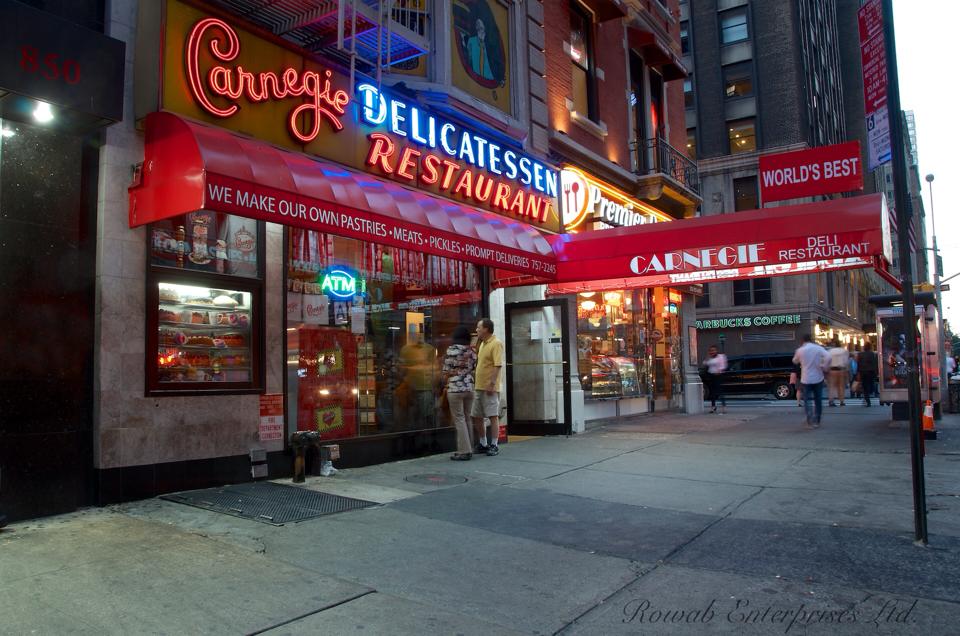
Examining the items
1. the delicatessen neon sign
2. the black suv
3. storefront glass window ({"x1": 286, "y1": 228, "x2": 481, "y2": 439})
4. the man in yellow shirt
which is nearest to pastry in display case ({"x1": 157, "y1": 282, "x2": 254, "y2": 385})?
storefront glass window ({"x1": 286, "y1": 228, "x2": 481, "y2": 439})

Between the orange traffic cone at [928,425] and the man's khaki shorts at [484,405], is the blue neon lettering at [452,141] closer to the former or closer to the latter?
the man's khaki shorts at [484,405]

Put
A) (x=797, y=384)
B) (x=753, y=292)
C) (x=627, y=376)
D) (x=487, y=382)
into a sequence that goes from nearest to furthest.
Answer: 1. (x=487, y=382)
2. (x=627, y=376)
3. (x=797, y=384)
4. (x=753, y=292)

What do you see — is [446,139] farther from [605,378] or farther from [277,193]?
[605,378]

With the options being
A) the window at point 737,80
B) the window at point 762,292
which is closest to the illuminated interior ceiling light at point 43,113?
the window at point 762,292

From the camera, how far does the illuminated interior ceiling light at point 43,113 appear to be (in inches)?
230

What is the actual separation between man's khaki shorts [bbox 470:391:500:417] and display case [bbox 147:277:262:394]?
3280mm

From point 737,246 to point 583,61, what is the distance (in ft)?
22.5

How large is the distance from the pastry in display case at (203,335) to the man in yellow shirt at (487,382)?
3.34 metres

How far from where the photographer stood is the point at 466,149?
11.1 m

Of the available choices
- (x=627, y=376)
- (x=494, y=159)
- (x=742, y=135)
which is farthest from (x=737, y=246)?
(x=742, y=135)

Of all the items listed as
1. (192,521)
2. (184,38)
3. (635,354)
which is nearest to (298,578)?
(192,521)

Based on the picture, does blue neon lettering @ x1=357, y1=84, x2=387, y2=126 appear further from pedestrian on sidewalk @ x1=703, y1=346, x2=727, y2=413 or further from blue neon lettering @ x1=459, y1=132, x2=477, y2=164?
pedestrian on sidewalk @ x1=703, y1=346, x2=727, y2=413

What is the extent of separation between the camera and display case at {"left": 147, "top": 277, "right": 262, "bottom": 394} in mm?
6766

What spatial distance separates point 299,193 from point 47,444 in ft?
10.3
